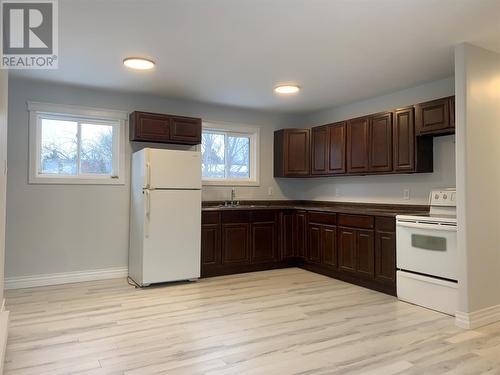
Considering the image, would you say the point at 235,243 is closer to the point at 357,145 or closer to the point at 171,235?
the point at 171,235

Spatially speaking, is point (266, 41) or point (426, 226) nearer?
point (266, 41)

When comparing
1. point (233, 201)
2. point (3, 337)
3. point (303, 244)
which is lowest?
point (3, 337)

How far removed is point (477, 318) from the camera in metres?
3.07

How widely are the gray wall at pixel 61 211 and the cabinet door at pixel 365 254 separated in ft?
9.59

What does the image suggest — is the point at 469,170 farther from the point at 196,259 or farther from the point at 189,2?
the point at 196,259

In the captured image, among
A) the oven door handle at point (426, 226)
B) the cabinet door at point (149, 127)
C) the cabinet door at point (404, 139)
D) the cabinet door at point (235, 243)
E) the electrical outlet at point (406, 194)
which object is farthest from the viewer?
the cabinet door at point (235, 243)

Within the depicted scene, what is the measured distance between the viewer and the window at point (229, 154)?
5434mm

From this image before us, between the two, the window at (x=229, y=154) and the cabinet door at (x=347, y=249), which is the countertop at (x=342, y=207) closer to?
the cabinet door at (x=347, y=249)

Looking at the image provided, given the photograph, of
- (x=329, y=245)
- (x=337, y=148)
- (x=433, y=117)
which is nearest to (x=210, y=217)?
(x=329, y=245)

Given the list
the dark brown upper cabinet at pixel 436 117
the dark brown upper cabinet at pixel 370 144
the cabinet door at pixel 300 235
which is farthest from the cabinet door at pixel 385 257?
the cabinet door at pixel 300 235

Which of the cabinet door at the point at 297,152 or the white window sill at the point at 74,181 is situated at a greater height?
the cabinet door at the point at 297,152

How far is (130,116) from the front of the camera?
4711 millimetres

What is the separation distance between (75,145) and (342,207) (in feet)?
12.0

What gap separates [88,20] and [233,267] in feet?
11.0
